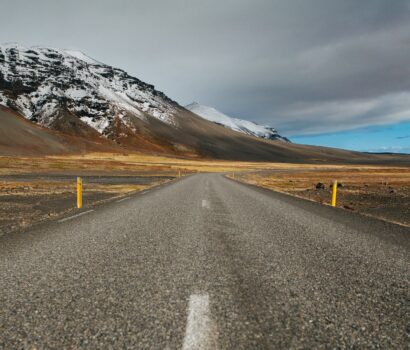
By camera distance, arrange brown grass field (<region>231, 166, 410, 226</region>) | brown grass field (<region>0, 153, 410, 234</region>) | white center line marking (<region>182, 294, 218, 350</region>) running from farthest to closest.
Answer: brown grass field (<region>231, 166, 410, 226</region>)
brown grass field (<region>0, 153, 410, 234</region>)
white center line marking (<region>182, 294, 218, 350</region>)

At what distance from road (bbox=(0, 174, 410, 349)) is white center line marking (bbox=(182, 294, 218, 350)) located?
0.02 m

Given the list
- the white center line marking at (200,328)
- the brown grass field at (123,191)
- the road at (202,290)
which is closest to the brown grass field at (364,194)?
the brown grass field at (123,191)

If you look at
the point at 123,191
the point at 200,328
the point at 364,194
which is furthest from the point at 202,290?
the point at 364,194

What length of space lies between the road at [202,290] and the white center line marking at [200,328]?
0.02 m

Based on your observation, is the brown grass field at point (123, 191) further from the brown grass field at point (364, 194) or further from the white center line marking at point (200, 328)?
the white center line marking at point (200, 328)

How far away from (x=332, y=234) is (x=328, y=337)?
6112 mm

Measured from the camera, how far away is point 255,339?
343cm

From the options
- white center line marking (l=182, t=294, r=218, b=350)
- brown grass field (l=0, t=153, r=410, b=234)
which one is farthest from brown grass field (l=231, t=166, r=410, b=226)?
white center line marking (l=182, t=294, r=218, b=350)

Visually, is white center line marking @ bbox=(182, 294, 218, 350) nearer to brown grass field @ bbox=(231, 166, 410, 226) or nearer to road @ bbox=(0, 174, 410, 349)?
road @ bbox=(0, 174, 410, 349)

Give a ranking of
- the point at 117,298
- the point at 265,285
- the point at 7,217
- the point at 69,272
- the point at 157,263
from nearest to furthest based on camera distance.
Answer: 1. the point at 117,298
2. the point at 265,285
3. the point at 69,272
4. the point at 157,263
5. the point at 7,217

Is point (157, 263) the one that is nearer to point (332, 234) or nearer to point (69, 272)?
point (69, 272)

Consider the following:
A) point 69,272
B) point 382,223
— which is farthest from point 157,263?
point 382,223

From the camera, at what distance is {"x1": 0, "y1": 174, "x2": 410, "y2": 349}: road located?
3498mm

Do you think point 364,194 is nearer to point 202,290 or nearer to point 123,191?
point 123,191
